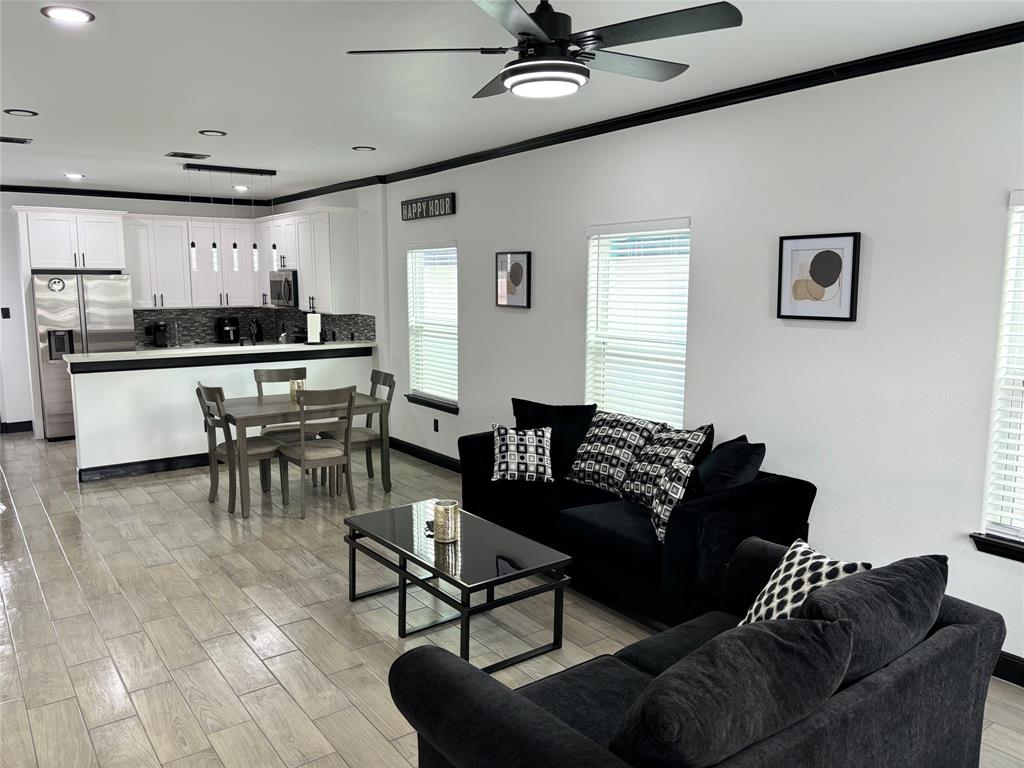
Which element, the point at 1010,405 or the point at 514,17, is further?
the point at 1010,405

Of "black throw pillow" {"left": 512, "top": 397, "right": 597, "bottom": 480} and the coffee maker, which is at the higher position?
the coffee maker

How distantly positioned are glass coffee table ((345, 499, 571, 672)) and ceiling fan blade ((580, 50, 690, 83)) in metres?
2.04

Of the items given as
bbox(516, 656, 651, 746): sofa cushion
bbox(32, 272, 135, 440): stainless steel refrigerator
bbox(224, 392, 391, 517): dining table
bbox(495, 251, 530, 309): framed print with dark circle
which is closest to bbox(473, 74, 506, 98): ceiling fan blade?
bbox(516, 656, 651, 746): sofa cushion

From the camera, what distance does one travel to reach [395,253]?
7.24m

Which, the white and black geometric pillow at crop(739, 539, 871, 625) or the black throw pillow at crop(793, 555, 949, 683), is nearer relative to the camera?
the black throw pillow at crop(793, 555, 949, 683)

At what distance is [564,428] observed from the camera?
188 inches

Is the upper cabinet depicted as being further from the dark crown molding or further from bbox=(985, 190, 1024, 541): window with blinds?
bbox=(985, 190, 1024, 541): window with blinds

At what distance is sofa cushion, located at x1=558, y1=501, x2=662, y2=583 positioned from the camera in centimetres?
355

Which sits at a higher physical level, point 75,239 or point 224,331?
point 75,239

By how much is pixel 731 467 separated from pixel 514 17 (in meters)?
2.35

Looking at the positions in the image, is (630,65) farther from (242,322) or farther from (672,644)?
(242,322)

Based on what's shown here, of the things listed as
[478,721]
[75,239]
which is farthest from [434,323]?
[478,721]

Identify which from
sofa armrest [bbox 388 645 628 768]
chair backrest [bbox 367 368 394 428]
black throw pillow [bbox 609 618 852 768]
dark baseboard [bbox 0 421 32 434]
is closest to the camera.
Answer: black throw pillow [bbox 609 618 852 768]

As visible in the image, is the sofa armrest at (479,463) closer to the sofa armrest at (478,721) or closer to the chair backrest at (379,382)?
the chair backrest at (379,382)
